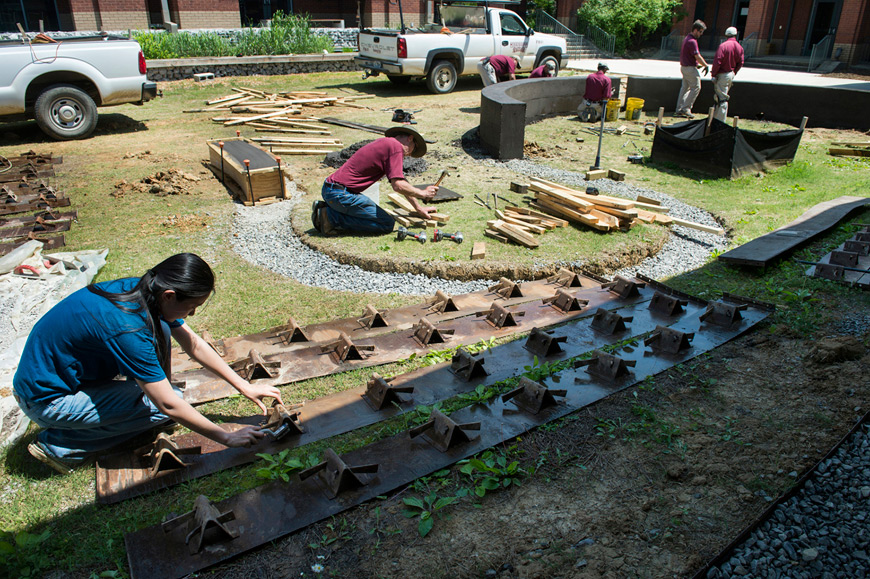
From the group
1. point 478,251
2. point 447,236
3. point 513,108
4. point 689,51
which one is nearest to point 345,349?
point 478,251

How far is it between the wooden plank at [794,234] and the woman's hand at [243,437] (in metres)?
5.55

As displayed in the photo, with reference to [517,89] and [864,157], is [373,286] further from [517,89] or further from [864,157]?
[864,157]

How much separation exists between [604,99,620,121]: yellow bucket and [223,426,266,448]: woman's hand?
1439cm

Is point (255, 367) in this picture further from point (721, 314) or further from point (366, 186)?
point (721, 314)

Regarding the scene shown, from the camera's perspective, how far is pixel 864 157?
41.3 ft

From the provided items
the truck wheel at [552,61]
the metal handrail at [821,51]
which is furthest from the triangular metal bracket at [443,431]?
the metal handrail at [821,51]

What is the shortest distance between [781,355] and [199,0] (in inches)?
1052

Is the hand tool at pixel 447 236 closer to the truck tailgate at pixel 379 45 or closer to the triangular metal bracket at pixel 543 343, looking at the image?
the triangular metal bracket at pixel 543 343

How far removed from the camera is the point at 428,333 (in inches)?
199

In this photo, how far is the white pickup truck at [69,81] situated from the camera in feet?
37.8

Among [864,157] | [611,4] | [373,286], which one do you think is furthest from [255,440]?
[611,4]

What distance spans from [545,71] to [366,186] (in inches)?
483

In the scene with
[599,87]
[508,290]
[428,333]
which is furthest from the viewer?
[599,87]

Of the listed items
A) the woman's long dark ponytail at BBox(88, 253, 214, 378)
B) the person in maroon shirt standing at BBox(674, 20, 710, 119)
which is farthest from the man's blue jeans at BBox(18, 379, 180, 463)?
the person in maroon shirt standing at BBox(674, 20, 710, 119)
